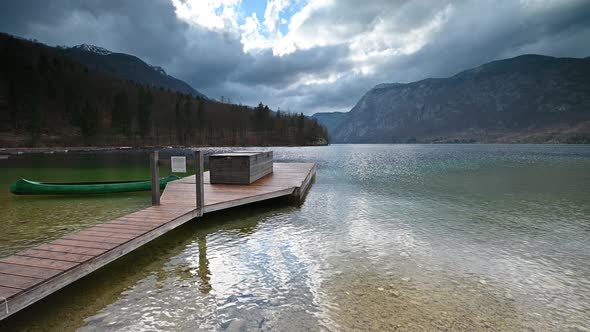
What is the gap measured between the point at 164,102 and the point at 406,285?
169m

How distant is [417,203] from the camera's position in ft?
44.1

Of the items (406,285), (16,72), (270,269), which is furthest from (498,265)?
(16,72)

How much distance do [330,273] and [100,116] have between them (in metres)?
125

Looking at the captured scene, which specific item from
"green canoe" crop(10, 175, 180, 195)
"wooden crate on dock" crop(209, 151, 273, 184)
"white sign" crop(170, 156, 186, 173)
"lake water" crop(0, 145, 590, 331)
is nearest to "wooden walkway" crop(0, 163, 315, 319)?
"lake water" crop(0, 145, 590, 331)

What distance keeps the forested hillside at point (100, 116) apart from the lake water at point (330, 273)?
3924 inches

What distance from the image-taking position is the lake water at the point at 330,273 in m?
4.36

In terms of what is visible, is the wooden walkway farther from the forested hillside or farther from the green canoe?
the forested hillside

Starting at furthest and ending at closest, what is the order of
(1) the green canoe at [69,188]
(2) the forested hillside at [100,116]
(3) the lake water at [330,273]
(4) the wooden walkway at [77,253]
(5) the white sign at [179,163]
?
(2) the forested hillside at [100,116]
(1) the green canoe at [69,188]
(5) the white sign at [179,163]
(3) the lake water at [330,273]
(4) the wooden walkway at [77,253]

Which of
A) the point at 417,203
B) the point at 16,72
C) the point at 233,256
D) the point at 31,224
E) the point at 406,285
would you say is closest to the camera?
the point at 406,285

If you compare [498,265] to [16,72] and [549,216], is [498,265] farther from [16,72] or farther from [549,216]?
[16,72]

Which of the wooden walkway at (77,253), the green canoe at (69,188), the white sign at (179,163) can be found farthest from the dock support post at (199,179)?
the green canoe at (69,188)

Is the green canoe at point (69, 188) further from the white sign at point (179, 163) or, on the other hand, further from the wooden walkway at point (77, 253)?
the white sign at point (179, 163)

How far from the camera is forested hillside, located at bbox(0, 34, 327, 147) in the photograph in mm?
91938

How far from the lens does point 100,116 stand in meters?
105
